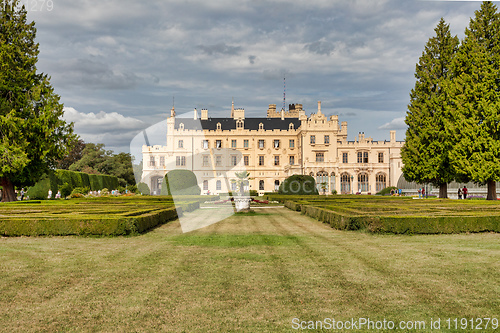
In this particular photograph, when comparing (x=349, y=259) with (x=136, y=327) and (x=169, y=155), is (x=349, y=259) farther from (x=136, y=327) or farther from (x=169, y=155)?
(x=169, y=155)

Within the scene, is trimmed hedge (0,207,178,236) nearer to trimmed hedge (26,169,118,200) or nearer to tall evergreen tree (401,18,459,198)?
trimmed hedge (26,169,118,200)

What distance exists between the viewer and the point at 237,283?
7.16 m

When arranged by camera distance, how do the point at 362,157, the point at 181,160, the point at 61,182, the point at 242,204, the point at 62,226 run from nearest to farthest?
the point at 62,226 < the point at 242,204 < the point at 61,182 < the point at 362,157 < the point at 181,160

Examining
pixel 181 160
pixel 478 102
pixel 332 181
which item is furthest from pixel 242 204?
pixel 181 160

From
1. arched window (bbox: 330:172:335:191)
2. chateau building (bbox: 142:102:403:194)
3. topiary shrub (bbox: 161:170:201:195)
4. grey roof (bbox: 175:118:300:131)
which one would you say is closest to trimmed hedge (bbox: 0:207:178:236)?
topiary shrub (bbox: 161:170:201:195)

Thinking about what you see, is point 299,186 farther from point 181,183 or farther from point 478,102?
point 478,102

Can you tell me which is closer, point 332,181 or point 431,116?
point 431,116

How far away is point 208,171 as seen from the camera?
69.3 meters

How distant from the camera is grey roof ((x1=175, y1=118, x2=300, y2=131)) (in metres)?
70.9

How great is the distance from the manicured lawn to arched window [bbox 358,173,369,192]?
175ft

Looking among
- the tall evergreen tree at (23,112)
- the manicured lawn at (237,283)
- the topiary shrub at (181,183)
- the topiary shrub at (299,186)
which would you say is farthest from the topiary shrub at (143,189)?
the manicured lawn at (237,283)

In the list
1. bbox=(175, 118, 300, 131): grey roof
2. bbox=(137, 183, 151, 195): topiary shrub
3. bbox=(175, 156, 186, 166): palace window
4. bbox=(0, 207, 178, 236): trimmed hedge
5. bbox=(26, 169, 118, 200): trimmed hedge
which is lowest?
bbox=(0, 207, 178, 236): trimmed hedge

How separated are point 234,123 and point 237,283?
2584 inches

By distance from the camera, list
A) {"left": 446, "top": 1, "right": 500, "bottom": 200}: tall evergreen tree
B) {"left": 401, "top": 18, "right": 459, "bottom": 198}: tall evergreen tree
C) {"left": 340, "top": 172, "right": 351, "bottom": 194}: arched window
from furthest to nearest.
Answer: {"left": 340, "top": 172, "right": 351, "bottom": 194}: arched window, {"left": 401, "top": 18, "right": 459, "bottom": 198}: tall evergreen tree, {"left": 446, "top": 1, "right": 500, "bottom": 200}: tall evergreen tree
